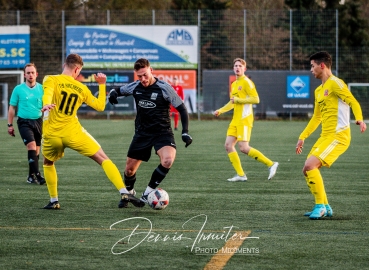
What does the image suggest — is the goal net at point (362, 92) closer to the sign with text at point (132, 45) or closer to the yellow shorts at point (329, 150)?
the sign with text at point (132, 45)

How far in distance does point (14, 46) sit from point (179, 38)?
8102mm

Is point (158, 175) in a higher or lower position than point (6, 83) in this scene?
lower

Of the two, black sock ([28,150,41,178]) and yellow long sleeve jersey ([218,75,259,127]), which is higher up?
yellow long sleeve jersey ([218,75,259,127])

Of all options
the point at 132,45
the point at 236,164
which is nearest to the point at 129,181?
the point at 236,164

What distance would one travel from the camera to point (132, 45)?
38344 millimetres

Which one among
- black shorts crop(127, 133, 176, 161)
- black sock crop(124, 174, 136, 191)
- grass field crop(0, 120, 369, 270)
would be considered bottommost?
grass field crop(0, 120, 369, 270)

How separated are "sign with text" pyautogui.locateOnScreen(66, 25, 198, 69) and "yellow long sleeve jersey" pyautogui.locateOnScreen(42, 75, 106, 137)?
28.7 meters

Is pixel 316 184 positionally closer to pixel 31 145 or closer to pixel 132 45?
pixel 31 145

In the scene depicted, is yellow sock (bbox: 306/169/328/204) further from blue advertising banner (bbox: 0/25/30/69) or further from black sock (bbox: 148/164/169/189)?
blue advertising banner (bbox: 0/25/30/69)

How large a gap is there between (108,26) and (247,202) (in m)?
29.2

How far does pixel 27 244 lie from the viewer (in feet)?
23.1

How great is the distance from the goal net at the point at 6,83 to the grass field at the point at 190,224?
2414 cm

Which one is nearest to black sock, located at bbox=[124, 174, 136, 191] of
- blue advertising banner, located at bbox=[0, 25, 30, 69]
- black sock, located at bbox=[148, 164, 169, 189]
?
black sock, located at bbox=[148, 164, 169, 189]

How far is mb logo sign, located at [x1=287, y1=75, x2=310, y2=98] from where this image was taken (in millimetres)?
36688
